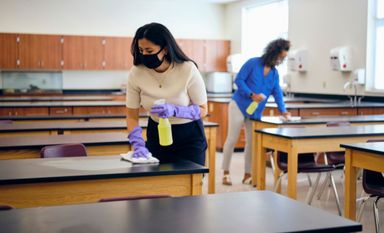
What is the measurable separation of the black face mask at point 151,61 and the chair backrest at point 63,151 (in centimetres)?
84

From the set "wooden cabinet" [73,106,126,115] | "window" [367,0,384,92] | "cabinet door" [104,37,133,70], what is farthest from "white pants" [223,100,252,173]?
"cabinet door" [104,37,133,70]

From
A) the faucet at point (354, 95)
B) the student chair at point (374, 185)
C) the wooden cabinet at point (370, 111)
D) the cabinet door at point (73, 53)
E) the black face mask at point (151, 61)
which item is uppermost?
the cabinet door at point (73, 53)

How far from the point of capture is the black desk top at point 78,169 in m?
2.51

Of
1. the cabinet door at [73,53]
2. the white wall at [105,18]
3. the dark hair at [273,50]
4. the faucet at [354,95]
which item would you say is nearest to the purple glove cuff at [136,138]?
the dark hair at [273,50]

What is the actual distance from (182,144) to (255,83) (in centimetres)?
293

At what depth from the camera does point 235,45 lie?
37.5 feet

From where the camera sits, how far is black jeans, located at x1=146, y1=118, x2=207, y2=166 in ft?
10.1

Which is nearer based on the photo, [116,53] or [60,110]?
[60,110]

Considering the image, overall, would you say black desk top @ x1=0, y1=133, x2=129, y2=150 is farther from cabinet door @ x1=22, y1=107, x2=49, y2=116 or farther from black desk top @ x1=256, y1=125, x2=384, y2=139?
cabinet door @ x1=22, y1=107, x2=49, y2=116

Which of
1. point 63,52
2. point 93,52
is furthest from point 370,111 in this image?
point 63,52

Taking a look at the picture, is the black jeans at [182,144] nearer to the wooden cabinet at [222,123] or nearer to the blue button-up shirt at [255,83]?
the blue button-up shirt at [255,83]

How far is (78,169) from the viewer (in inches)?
106

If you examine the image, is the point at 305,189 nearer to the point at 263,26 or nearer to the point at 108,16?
the point at 263,26

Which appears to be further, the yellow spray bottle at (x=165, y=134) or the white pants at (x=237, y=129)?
the white pants at (x=237, y=129)
